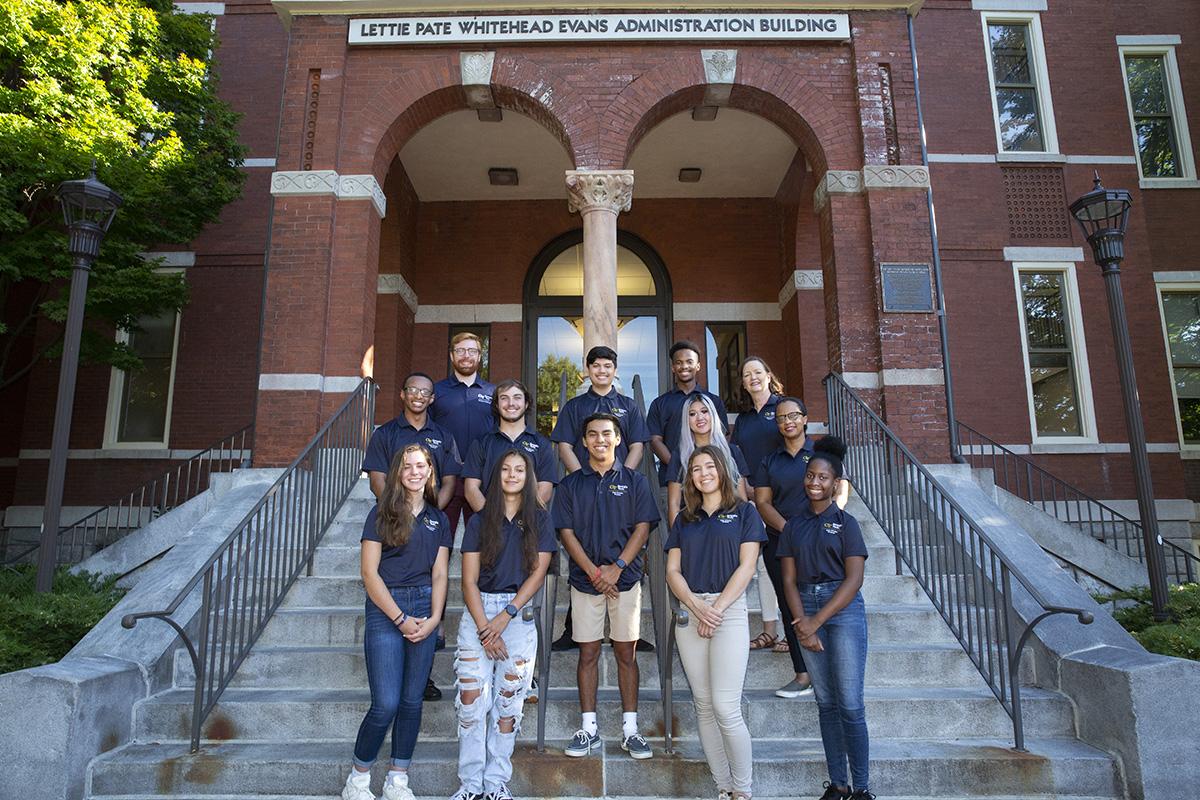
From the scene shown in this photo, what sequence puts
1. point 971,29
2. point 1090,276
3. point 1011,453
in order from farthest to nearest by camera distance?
1. point 971,29
2. point 1090,276
3. point 1011,453

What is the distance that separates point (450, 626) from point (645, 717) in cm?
167

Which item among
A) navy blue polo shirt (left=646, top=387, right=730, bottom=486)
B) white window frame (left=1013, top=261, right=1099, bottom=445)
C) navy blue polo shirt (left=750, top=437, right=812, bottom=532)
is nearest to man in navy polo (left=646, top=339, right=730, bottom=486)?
navy blue polo shirt (left=646, top=387, right=730, bottom=486)

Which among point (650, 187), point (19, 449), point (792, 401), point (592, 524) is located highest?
point (650, 187)

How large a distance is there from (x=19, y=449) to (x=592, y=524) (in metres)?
12.7

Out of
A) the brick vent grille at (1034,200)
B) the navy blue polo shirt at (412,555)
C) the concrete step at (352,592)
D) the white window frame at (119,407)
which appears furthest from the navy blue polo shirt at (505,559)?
the brick vent grille at (1034,200)

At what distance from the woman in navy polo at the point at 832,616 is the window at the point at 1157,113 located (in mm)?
12673

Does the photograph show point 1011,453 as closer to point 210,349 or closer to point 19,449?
point 210,349

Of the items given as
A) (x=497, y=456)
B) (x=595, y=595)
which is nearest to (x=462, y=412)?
(x=497, y=456)

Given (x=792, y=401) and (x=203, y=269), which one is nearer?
(x=792, y=401)

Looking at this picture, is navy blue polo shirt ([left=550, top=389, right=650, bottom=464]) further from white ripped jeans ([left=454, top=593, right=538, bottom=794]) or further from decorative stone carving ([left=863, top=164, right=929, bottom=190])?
decorative stone carving ([left=863, top=164, right=929, bottom=190])

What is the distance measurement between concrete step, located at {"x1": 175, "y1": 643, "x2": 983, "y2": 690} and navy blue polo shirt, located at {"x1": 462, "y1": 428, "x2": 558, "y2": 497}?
50.4 inches

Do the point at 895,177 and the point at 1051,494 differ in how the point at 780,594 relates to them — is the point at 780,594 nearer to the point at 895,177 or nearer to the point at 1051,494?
the point at 895,177

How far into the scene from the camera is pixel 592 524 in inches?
183

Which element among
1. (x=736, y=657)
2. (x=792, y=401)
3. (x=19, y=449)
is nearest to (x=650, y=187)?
(x=792, y=401)
